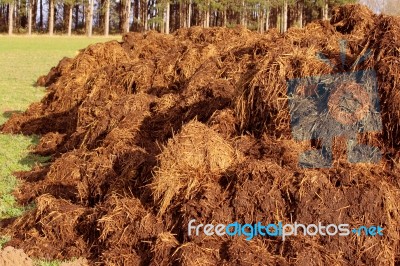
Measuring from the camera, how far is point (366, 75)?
209 inches

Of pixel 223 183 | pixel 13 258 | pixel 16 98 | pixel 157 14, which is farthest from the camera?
pixel 157 14

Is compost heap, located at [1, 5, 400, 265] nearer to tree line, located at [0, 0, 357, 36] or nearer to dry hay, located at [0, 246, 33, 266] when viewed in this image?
dry hay, located at [0, 246, 33, 266]

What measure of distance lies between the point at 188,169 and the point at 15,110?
10264 mm

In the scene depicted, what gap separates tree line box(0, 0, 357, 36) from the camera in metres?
57.6

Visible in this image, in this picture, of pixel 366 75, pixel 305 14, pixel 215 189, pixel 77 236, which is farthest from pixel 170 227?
pixel 305 14

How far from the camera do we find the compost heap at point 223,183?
14.2 feet

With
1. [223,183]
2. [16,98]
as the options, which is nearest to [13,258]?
[223,183]

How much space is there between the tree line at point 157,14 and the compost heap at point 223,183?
48561 mm

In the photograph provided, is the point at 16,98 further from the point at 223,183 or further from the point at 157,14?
the point at 157,14

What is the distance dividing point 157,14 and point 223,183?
55336mm

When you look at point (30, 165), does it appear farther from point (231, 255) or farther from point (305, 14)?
point (305, 14)

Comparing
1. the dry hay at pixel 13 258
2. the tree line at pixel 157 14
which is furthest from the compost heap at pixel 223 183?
the tree line at pixel 157 14

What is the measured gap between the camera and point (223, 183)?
4898 millimetres

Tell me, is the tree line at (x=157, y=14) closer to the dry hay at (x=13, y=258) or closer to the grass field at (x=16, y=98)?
the grass field at (x=16, y=98)
